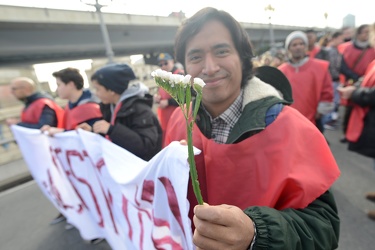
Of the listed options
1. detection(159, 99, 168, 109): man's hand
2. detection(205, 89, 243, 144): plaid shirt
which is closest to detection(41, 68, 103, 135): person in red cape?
detection(159, 99, 168, 109): man's hand

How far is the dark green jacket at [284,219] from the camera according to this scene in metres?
0.75

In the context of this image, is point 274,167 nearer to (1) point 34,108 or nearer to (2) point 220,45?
(2) point 220,45

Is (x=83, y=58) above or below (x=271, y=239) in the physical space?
above

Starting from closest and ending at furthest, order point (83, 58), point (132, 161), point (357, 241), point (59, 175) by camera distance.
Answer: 1. point (132, 161)
2. point (357, 241)
3. point (59, 175)
4. point (83, 58)

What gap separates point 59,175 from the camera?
2.63 metres

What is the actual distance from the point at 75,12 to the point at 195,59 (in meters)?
17.4

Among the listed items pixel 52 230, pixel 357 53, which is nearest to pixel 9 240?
pixel 52 230

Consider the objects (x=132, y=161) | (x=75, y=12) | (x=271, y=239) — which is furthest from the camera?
(x=75, y=12)

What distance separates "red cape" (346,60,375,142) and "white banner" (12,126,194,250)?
1929 millimetres

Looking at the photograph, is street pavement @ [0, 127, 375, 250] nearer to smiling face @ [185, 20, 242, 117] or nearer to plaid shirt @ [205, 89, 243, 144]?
plaid shirt @ [205, 89, 243, 144]

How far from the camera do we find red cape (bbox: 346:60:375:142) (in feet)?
7.11

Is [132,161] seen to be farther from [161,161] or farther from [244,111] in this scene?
[244,111]

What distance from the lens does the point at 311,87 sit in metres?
3.01

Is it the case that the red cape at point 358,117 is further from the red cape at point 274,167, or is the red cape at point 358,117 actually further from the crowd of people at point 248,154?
the red cape at point 274,167
